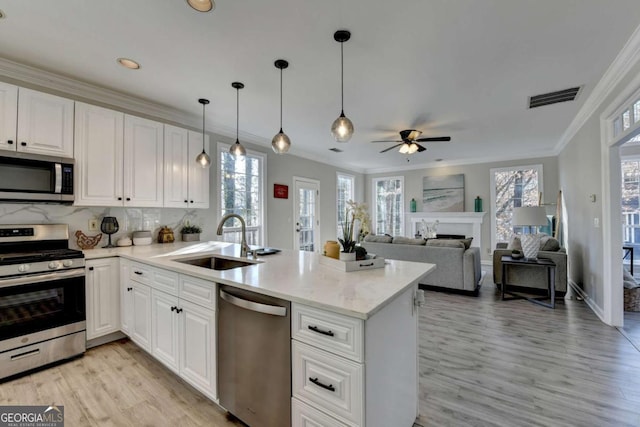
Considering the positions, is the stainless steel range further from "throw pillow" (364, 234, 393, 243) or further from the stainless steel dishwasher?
"throw pillow" (364, 234, 393, 243)

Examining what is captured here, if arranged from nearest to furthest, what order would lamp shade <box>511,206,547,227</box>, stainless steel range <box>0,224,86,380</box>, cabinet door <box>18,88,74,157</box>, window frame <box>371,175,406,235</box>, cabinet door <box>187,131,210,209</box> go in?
1. stainless steel range <box>0,224,86,380</box>
2. cabinet door <box>18,88,74,157</box>
3. cabinet door <box>187,131,210,209</box>
4. lamp shade <box>511,206,547,227</box>
5. window frame <box>371,175,406,235</box>

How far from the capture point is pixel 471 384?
2.12m

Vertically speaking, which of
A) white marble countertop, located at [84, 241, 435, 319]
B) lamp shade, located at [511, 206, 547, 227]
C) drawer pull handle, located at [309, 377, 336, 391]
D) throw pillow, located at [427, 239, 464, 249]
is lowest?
drawer pull handle, located at [309, 377, 336, 391]

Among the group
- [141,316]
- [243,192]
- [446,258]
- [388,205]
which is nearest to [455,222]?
[388,205]

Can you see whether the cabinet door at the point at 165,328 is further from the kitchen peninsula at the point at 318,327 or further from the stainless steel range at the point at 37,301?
the stainless steel range at the point at 37,301

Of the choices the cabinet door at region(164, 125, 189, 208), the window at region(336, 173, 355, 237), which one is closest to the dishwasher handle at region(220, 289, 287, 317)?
the cabinet door at region(164, 125, 189, 208)

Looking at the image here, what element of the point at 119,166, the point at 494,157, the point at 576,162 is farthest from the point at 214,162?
the point at 494,157

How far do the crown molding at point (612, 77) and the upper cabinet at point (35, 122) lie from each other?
16.0ft

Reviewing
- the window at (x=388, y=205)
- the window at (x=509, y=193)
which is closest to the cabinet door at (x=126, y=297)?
the window at (x=388, y=205)

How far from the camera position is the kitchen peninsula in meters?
1.18

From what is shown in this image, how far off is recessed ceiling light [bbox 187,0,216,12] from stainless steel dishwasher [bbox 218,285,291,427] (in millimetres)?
1823

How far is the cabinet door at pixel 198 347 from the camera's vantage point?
176cm

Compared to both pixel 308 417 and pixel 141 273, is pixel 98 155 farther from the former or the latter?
pixel 308 417

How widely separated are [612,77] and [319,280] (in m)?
3.55
